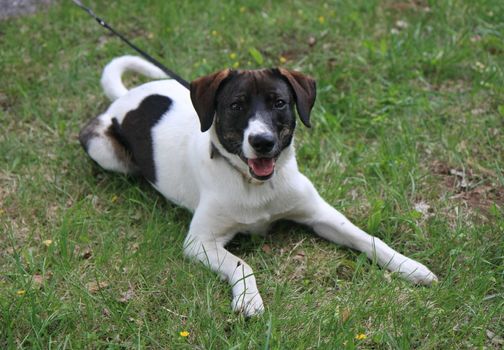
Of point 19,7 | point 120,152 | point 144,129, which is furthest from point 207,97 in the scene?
point 19,7

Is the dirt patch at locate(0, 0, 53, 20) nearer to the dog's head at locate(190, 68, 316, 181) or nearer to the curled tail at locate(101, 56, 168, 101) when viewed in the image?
the curled tail at locate(101, 56, 168, 101)

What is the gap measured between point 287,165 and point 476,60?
2.60 meters

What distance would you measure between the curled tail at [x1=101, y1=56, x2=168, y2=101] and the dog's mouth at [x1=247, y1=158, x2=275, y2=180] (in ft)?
6.24

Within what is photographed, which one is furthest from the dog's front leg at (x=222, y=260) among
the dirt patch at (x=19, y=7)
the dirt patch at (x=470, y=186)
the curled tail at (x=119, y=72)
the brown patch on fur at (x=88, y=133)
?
the dirt patch at (x=19, y=7)

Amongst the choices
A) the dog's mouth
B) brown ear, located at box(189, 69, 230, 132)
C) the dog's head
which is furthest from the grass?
brown ear, located at box(189, 69, 230, 132)

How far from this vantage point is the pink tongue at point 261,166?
3496 millimetres

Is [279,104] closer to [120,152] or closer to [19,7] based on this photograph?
[120,152]

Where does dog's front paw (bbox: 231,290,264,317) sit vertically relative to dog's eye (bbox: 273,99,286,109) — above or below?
below

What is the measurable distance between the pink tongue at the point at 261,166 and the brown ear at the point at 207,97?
294mm

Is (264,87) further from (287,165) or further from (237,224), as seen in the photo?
(237,224)

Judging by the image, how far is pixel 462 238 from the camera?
373 centimetres

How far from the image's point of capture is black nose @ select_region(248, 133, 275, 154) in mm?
3287

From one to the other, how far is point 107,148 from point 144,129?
374 millimetres

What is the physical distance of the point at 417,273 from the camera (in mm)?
3488
